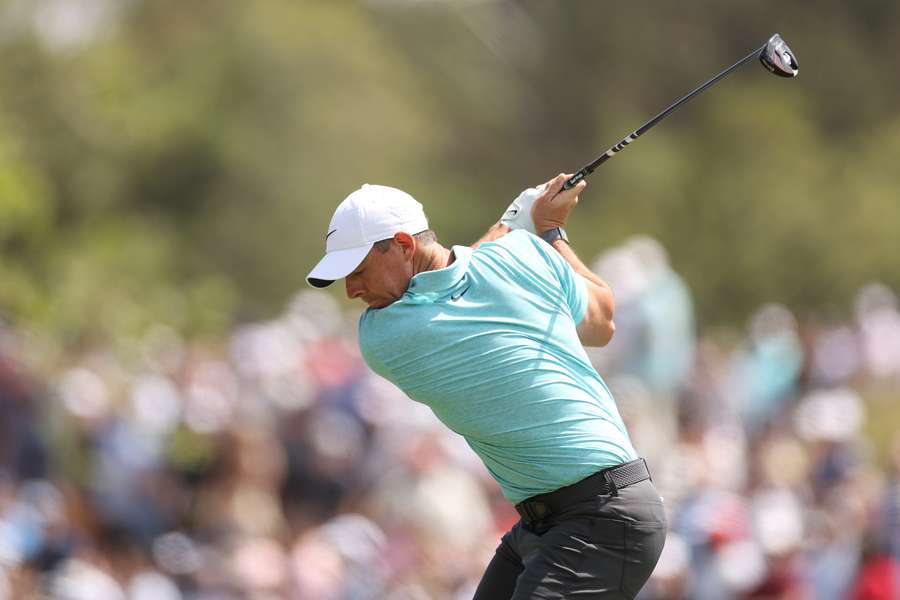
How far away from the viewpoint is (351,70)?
50.0 meters

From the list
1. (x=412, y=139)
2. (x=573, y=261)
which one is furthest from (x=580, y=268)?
(x=412, y=139)

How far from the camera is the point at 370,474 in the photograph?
40.9 feet

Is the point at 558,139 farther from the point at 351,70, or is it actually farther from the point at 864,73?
the point at 864,73

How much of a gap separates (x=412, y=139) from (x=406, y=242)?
4608 cm

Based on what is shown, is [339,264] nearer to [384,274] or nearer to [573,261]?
[384,274]

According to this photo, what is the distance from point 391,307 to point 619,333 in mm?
6255

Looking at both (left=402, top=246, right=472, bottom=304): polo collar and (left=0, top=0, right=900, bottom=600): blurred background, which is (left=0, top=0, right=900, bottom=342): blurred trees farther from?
(left=402, top=246, right=472, bottom=304): polo collar

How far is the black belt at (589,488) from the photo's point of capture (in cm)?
562

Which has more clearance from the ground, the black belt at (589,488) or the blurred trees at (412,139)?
the blurred trees at (412,139)

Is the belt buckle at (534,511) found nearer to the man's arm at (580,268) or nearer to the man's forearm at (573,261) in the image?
the man's arm at (580,268)

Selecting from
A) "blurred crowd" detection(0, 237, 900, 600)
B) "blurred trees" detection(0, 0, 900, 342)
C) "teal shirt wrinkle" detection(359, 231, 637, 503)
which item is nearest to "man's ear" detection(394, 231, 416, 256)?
"teal shirt wrinkle" detection(359, 231, 637, 503)

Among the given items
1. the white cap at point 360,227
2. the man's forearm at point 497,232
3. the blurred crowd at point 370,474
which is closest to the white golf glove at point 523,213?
the man's forearm at point 497,232

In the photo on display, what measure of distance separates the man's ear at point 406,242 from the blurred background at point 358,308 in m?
4.04

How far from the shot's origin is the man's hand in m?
6.07
